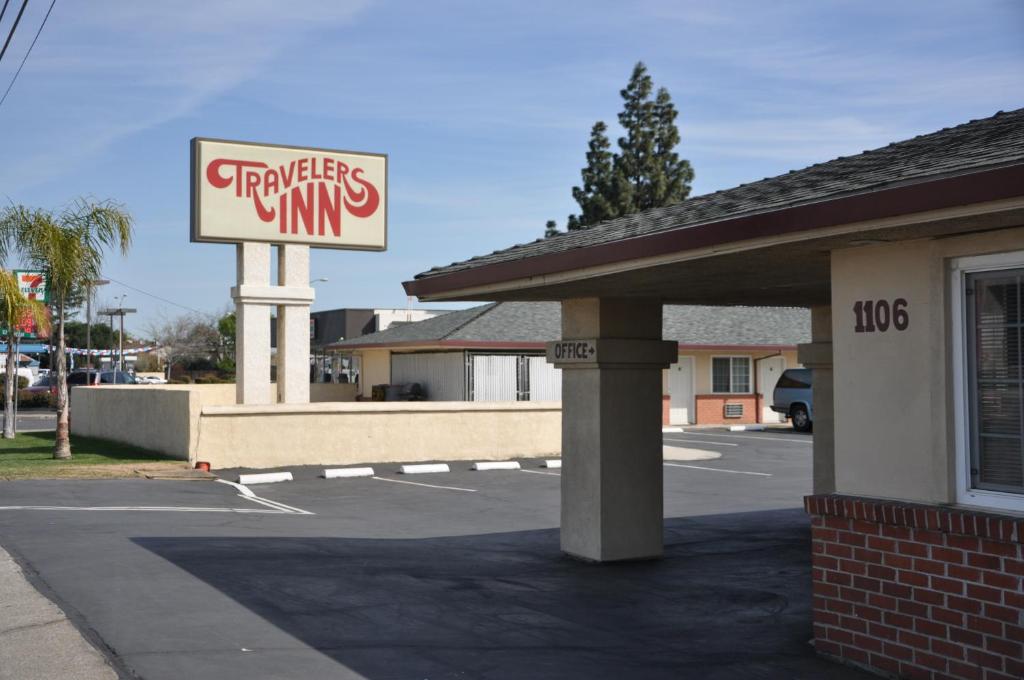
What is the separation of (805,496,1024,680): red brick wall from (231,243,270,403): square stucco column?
19.5 meters

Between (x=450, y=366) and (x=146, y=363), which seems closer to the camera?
(x=450, y=366)

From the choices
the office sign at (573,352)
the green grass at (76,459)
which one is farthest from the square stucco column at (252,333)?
the office sign at (573,352)

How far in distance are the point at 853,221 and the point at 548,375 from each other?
2953cm

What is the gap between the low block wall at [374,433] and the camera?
75.5ft

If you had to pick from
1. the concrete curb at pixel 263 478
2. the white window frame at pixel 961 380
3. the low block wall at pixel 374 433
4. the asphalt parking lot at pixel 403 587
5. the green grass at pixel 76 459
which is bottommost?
the asphalt parking lot at pixel 403 587

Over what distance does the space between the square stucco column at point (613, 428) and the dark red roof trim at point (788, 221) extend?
6.16 ft

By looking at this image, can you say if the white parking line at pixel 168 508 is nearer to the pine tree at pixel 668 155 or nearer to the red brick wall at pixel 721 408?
the red brick wall at pixel 721 408

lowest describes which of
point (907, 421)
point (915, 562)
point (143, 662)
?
point (143, 662)

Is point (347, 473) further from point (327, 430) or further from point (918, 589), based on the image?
point (918, 589)

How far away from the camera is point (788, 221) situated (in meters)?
7.01

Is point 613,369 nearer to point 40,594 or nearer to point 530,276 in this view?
point 530,276

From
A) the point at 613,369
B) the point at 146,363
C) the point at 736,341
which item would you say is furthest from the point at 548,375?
the point at 146,363

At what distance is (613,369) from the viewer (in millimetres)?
11969

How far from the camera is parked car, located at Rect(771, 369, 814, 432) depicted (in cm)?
3619
